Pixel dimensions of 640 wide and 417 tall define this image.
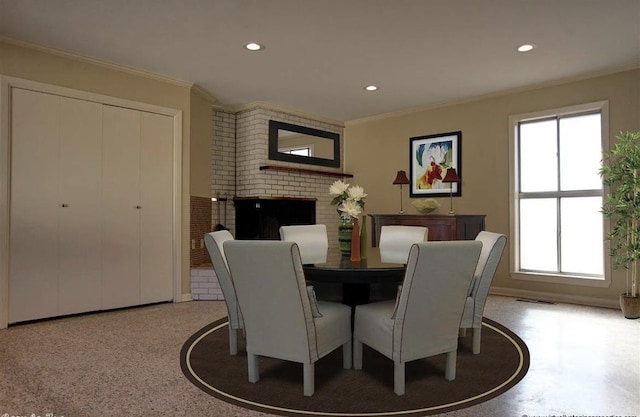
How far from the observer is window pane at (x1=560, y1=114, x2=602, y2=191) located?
471 centimetres

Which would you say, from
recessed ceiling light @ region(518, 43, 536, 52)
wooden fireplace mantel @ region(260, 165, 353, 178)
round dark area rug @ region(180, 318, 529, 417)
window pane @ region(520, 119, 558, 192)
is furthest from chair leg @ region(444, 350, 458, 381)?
wooden fireplace mantel @ region(260, 165, 353, 178)

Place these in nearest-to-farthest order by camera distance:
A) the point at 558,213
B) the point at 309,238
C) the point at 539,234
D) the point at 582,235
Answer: the point at 309,238, the point at 582,235, the point at 558,213, the point at 539,234

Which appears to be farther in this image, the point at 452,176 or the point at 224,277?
the point at 452,176

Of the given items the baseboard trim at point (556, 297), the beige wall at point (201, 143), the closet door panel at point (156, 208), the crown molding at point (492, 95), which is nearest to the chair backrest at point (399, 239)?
the baseboard trim at point (556, 297)

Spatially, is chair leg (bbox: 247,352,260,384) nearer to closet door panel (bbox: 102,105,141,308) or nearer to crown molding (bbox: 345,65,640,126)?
closet door panel (bbox: 102,105,141,308)

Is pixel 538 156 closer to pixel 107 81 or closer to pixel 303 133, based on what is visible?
pixel 303 133

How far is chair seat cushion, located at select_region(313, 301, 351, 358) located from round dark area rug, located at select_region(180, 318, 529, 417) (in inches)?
9.0

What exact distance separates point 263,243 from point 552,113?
425 centimetres

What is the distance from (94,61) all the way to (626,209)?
5.31 metres

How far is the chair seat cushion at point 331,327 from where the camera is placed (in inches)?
90.7

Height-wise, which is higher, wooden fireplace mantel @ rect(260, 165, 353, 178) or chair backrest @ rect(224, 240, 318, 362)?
wooden fireplace mantel @ rect(260, 165, 353, 178)

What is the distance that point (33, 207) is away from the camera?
379 cm

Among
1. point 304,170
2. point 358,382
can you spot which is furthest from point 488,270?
point 304,170

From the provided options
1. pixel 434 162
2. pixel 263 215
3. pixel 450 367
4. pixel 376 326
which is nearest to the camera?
pixel 376 326
